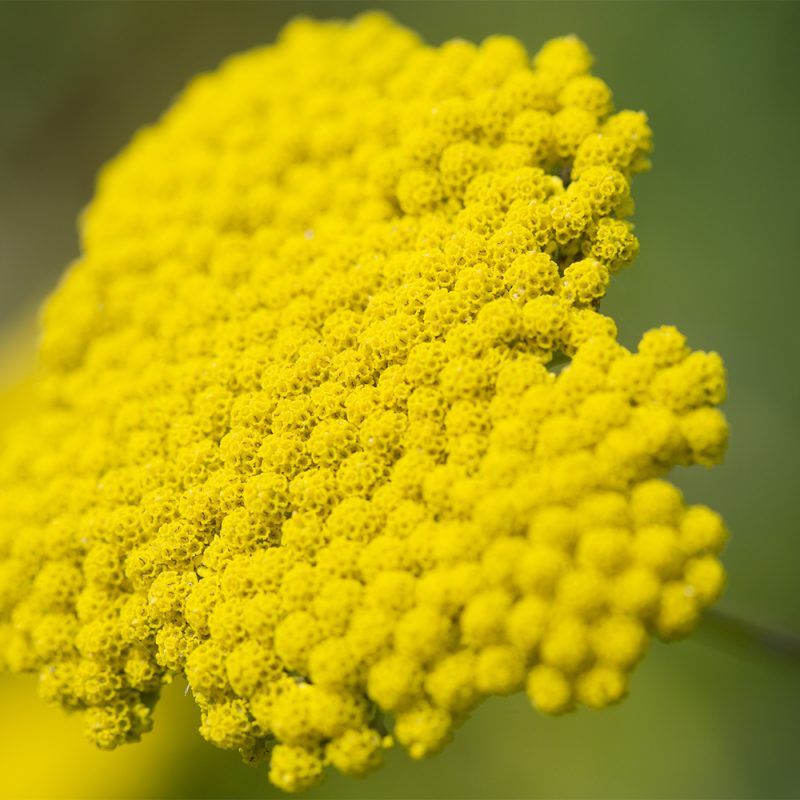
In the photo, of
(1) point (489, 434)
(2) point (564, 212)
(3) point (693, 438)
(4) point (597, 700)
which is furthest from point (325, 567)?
(2) point (564, 212)

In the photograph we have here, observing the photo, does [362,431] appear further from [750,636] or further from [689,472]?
[689,472]

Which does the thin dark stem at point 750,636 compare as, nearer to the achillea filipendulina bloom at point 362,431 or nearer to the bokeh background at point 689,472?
the bokeh background at point 689,472

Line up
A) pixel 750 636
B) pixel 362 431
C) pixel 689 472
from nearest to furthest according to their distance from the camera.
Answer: pixel 362 431 → pixel 750 636 → pixel 689 472

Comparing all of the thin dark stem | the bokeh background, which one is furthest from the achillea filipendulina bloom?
the bokeh background

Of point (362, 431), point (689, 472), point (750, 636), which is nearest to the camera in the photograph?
point (362, 431)

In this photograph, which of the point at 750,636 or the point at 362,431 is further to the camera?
the point at 750,636

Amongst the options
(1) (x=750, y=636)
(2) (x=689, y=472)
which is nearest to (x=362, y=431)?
(1) (x=750, y=636)

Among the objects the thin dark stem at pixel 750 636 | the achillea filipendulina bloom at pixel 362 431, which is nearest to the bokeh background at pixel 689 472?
the thin dark stem at pixel 750 636
